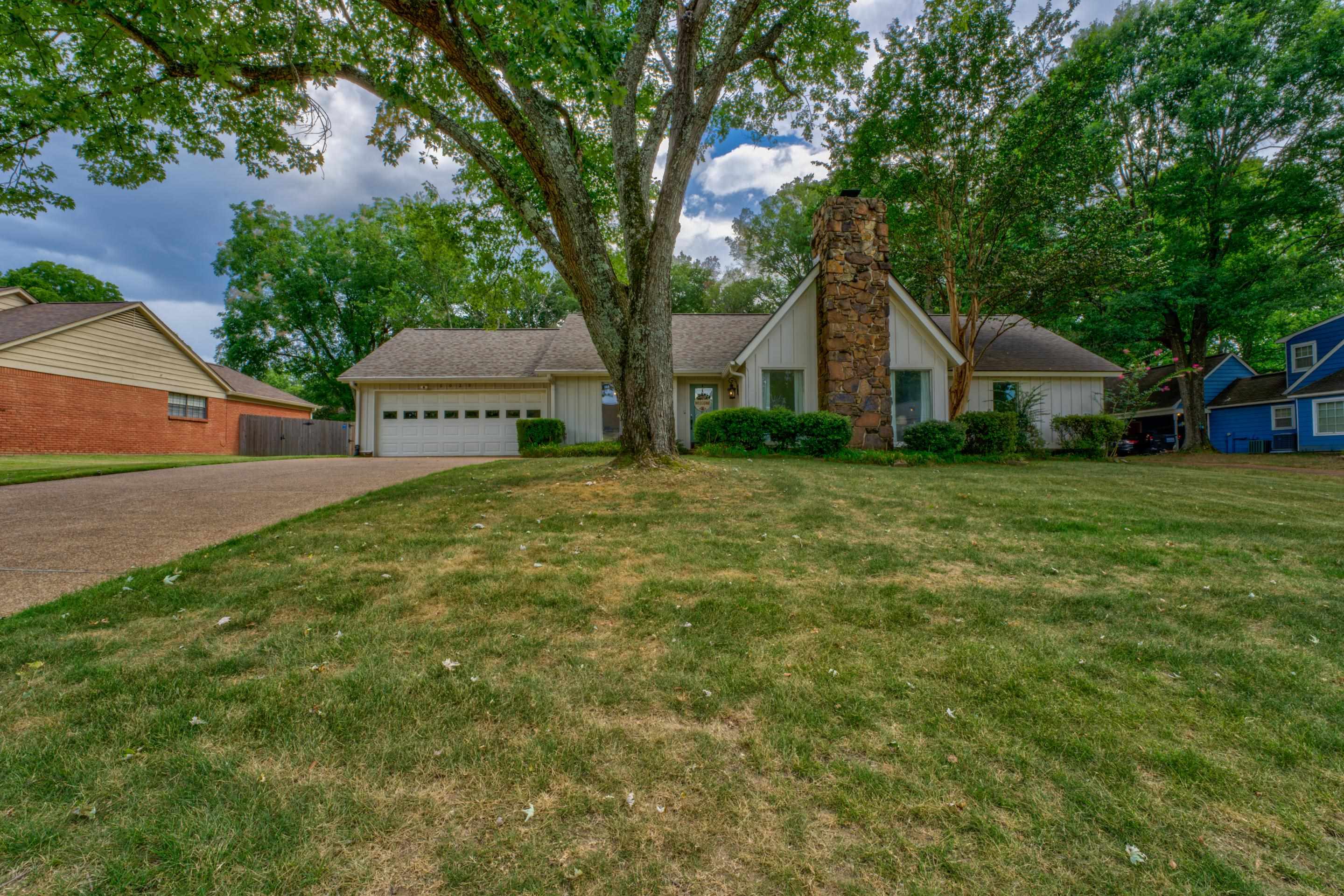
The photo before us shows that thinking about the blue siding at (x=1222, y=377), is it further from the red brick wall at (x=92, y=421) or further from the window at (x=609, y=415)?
the red brick wall at (x=92, y=421)

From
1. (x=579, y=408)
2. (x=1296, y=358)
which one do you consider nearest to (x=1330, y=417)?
(x=1296, y=358)

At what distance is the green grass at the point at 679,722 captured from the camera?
4.97ft

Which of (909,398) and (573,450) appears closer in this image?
(909,398)

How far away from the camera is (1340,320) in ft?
60.4

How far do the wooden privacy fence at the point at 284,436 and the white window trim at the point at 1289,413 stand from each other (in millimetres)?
36367

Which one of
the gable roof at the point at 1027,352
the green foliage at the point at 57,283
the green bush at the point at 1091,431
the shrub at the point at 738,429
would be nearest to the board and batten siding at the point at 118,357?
the green foliage at the point at 57,283

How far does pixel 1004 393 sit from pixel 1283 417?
14.2m

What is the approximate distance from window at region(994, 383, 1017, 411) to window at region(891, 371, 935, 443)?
13.7 feet

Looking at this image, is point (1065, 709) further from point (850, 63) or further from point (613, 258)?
point (850, 63)

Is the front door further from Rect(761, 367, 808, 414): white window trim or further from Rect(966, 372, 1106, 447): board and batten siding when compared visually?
Rect(966, 372, 1106, 447): board and batten siding

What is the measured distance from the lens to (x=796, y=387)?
13320 millimetres

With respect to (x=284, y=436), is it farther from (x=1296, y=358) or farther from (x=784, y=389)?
(x=1296, y=358)

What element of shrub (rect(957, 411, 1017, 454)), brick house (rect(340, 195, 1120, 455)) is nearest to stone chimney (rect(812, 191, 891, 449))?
brick house (rect(340, 195, 1120, 455))

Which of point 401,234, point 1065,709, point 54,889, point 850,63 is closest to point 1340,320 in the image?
point 850,63
